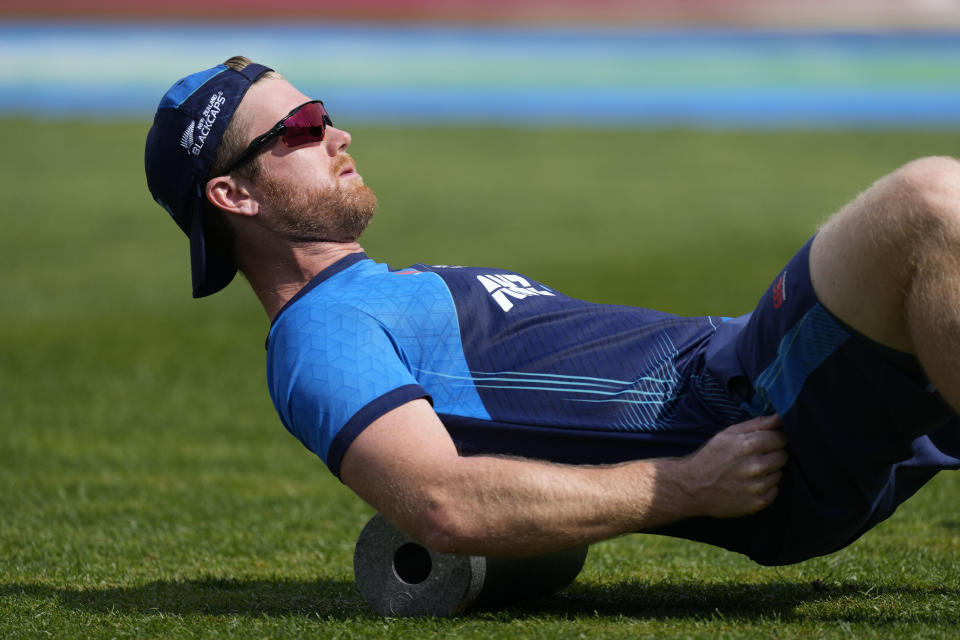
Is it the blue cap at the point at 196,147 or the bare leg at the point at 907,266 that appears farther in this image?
the blue cap at the point at 196,147

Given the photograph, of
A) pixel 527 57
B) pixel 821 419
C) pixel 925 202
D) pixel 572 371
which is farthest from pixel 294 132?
pixel 527 57

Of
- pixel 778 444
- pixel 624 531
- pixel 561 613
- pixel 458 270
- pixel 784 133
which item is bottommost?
pixel 784 133

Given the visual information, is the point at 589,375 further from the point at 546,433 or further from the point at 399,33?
the point at 399,33

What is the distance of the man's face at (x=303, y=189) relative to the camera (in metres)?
3.74

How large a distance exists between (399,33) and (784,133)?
9.25 metres

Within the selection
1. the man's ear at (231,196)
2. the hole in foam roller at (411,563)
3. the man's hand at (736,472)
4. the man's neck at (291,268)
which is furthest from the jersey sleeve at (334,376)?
the man's hand at (736,472)

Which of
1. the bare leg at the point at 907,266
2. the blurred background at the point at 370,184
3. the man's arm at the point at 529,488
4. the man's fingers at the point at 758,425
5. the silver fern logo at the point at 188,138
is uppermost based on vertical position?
the silver fern logo at the point at 188,138

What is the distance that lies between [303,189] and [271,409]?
468 cm

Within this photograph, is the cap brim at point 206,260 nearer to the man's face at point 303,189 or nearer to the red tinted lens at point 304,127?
the man's face at point 303,189

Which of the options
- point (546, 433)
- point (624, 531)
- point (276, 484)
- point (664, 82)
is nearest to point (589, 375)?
point (546, 433)

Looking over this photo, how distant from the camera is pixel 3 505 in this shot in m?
5.66

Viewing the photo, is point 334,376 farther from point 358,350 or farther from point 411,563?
point 411,563

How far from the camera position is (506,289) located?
11.9 ft

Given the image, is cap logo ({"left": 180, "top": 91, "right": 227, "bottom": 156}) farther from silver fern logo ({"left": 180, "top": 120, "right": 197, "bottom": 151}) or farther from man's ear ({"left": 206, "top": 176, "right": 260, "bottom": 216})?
man's ear ({"left": 206, "top": 176, "right": 260, "bottom": 216})
